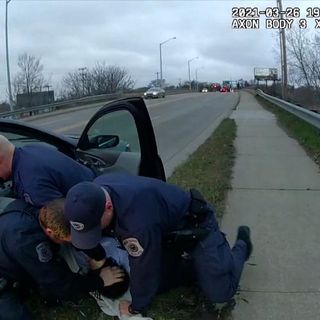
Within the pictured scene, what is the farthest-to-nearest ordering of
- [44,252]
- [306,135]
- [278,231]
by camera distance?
[306,135] < [278,231] < [44,252]

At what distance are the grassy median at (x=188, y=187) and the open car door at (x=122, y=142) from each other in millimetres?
1292

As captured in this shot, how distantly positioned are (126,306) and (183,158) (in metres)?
7.84

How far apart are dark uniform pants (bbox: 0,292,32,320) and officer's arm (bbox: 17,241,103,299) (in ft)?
0.53

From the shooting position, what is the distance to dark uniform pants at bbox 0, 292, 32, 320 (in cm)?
310

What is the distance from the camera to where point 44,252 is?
3.05 m

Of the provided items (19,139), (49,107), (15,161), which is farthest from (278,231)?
(49,107)

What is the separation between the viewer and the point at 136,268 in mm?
3023

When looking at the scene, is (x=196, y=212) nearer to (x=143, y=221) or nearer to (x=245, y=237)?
(x=143, y=221)

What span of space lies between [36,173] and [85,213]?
0.73 m

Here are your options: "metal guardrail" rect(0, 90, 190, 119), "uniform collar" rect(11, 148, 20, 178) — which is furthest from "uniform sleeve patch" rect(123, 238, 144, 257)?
"metal guardrail" rect(0, 90, 190, 119)

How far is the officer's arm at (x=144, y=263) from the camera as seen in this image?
2.93m

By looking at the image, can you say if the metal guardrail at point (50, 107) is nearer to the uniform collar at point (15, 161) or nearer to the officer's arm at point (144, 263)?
the uniform collar at point (15, 161)

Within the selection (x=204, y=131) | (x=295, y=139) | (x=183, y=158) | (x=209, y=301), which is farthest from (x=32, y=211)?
(x=204, y=131)

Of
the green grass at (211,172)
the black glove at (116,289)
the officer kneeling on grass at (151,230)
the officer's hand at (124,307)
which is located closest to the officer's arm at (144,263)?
the officer kneeling on grass at (151,230)
